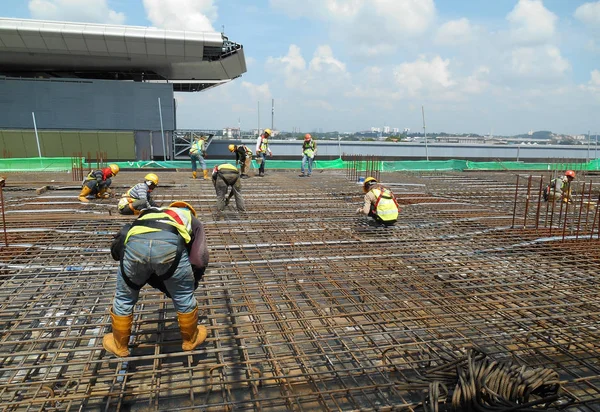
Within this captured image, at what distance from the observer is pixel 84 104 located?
2389 cm

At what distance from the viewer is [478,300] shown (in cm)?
388

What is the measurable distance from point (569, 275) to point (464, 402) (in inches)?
124

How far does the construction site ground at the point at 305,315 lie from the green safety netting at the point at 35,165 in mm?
9916

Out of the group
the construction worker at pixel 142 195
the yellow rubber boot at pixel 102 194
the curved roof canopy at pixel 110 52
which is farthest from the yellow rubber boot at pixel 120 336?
the curved roof canopy at pixel 110 52

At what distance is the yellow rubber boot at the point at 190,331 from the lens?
2.79 m

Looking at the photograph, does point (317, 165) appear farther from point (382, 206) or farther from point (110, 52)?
point (110, 52)

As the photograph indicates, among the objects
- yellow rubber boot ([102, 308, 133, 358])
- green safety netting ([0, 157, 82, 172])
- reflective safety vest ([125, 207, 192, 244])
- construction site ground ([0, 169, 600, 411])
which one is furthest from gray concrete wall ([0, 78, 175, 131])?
yellow rubber boot ([102, 308, 133, 358])

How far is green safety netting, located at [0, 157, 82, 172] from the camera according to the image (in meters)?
15.0

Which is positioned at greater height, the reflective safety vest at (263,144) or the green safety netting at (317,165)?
the reflective safety vest at (263,144)

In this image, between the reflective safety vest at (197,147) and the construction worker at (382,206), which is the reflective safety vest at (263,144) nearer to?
the reflective safety vest at (197,147)

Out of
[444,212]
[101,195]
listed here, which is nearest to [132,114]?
[101,195]

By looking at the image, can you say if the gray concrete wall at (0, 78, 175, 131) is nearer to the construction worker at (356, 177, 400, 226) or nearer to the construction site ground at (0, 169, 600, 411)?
the construction site ground at (0, 169, 600, 411)

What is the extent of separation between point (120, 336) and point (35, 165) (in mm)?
15588

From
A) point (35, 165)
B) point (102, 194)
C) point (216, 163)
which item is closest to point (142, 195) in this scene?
point (102, 194)
